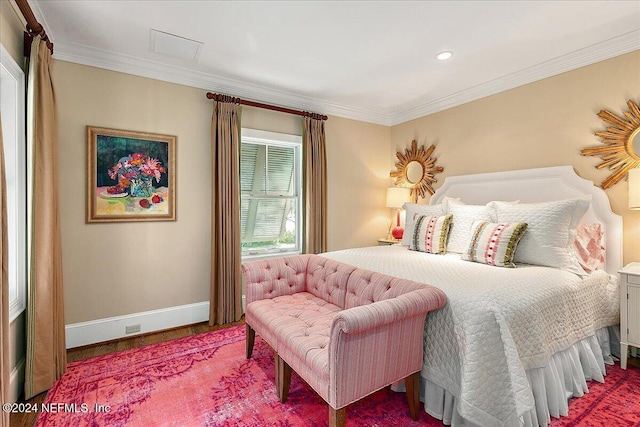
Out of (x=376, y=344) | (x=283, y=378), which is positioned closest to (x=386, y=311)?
(x=376, y=344)

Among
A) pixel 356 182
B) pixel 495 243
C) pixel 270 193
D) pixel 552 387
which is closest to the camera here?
pixel 552 387

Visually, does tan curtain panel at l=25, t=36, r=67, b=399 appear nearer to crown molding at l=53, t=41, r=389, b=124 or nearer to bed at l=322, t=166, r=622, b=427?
crown molding at l=53, t=41, r=389, b=124

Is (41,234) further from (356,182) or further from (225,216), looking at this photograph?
(356,182)

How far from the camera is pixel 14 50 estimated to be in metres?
2.03

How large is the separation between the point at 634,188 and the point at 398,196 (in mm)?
2397

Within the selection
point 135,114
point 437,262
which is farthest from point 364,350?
point 135,114

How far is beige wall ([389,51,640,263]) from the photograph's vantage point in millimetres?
2568

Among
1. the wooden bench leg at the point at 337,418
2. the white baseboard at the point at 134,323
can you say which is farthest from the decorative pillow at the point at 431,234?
the white baseboard at the point at 134,323

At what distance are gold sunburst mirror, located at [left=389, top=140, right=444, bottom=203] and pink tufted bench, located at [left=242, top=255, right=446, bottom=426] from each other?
7.32 feet

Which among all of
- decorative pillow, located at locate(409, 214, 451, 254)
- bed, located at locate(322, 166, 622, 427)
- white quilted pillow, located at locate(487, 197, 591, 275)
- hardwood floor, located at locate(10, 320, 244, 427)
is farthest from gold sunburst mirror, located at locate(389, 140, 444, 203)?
hardwood floor, located at locate(10, 320, 244, 427)

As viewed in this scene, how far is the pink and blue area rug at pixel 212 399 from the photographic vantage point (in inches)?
71.8

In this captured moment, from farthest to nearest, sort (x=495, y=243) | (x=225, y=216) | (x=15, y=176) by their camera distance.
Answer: (x=225, y=216) → (x=495, y=243) → (x=15, y=176)

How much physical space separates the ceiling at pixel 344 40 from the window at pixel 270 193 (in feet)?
1.90

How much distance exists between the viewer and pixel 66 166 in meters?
2.71
